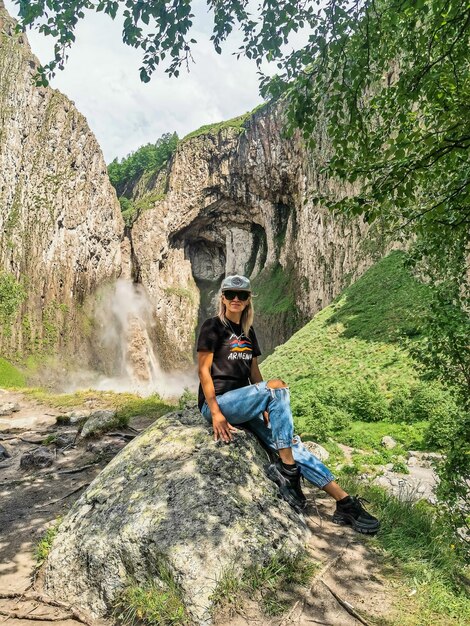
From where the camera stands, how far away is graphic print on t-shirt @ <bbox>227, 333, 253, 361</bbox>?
13.8 ft

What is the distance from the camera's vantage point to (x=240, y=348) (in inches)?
168

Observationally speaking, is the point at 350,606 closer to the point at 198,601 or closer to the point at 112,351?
the point at 198,601

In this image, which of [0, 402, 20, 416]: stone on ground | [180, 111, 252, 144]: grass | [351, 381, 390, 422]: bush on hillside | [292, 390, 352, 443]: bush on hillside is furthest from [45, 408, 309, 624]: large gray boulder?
[180, 111, 252, 144]: grass

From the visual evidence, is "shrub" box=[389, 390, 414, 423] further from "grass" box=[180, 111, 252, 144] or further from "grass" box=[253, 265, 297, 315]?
"grass" box=[180, 111, 252, 144]

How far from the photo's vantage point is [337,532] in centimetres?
375

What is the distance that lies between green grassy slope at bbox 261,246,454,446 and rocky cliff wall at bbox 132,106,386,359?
585 inches

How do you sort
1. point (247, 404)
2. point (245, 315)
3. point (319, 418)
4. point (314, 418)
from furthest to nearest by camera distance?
point (314, 418) < point (319, 418) < point (245, 315) < point (247, 404)

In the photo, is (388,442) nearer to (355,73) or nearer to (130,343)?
(355,73)

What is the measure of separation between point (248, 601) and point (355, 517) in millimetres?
1461

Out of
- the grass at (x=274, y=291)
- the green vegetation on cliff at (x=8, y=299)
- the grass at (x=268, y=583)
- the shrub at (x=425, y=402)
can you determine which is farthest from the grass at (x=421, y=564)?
the grass at (x=274, y=291)

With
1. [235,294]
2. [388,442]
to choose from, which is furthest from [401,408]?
[235,294]

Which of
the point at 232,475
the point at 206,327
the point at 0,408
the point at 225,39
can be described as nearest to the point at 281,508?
the point at 232,475

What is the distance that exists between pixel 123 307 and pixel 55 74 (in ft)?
175

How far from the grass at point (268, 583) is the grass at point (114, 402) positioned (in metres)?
8.65
